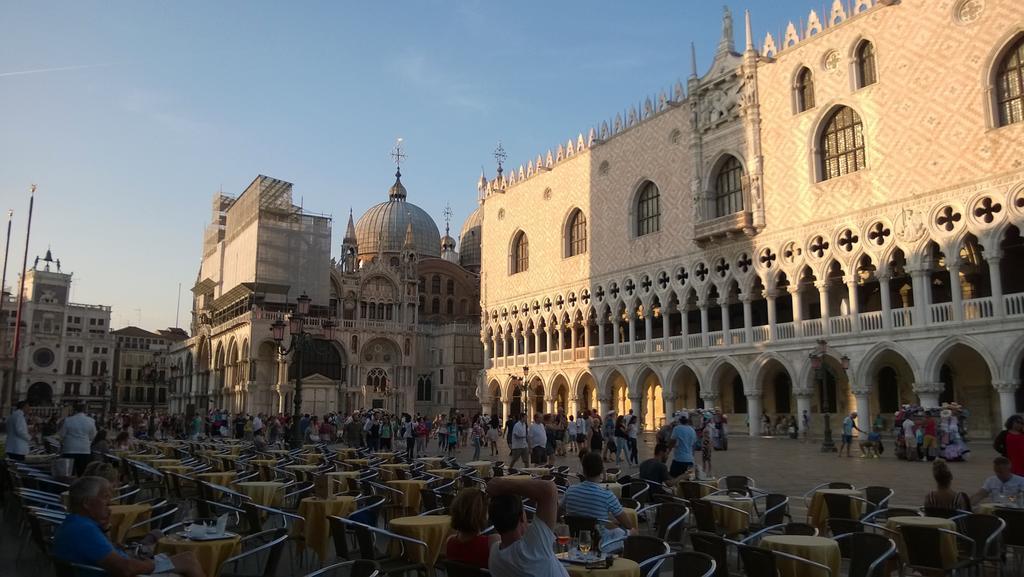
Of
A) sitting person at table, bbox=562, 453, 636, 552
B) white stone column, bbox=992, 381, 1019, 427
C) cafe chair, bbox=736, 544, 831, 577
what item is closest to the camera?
cafe chair, bbox=736, 544, 831, 577

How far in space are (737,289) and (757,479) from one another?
17191 millimetres

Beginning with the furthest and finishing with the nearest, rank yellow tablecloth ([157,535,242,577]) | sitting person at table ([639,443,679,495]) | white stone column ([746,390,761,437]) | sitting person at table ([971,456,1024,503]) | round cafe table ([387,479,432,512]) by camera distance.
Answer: white stone column ([746,390,761,437]), round cafe table ([387,479,432,512]), sitting person at table ([639,443,679,495]), sitting person at table ([971,456,1024,503]), yellow tablecloth ([157,535,242,577])

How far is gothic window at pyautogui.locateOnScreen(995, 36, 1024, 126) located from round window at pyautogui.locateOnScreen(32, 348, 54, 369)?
76.7m

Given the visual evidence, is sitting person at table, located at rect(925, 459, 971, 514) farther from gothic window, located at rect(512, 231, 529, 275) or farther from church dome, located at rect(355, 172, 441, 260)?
church dome, located at rect(355, 172, 441, 260)

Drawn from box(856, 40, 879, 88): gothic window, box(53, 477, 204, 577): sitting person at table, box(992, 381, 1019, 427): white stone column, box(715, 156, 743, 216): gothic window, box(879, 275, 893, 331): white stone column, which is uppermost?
box(856, 40, 879, 88): gothic window

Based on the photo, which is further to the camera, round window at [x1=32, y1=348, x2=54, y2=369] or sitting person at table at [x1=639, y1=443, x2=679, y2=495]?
round window at [x1=32, y1=348, x2=54, y2=369]

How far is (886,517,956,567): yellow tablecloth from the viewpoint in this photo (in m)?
5.79

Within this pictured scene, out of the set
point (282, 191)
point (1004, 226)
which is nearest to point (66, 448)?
point (1004, 226)

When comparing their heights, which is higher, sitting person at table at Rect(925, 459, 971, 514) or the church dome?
the church dome

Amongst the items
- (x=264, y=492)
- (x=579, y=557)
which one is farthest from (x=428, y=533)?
(x=264, y=492)

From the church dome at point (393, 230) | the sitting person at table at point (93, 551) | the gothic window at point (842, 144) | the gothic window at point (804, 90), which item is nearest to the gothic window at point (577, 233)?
the gothic window at point (804, 90)

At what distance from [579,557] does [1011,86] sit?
22.7m

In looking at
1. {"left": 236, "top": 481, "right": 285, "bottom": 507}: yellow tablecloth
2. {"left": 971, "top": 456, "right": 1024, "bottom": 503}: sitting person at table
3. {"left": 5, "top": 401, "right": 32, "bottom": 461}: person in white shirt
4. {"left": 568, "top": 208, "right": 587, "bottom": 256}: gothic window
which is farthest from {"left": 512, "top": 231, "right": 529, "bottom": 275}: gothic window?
{"left": 971, "top": 456, "right": 1024, "bottom": 503}: sitting person at table

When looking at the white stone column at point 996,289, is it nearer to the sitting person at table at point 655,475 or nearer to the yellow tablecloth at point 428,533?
the sitting person at table at point 655,475
